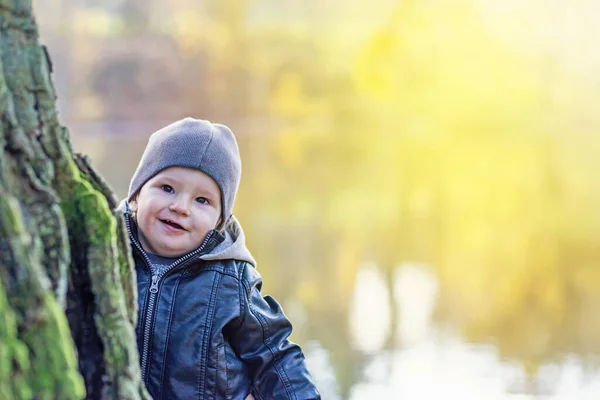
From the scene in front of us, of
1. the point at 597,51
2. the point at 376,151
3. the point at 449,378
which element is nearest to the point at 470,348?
the point at 449,378

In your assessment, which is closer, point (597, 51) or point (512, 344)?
point (512, 344)

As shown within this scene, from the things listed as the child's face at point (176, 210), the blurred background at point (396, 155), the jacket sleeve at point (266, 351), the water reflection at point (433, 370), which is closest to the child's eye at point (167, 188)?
the child's face at point (176, 210)

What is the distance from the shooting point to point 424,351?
4344 millimetres

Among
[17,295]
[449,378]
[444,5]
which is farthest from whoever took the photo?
[444,5]

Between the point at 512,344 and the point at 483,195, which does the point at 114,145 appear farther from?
the point at 512,344

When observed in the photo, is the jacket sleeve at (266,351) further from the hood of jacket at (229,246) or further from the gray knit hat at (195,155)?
the gray knit hat at (195,155)

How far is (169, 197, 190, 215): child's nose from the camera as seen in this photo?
1.68 metres

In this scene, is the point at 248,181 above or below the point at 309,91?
below

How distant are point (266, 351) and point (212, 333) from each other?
0.12 metres

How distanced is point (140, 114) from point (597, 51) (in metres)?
12.4

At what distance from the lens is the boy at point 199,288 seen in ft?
5.26

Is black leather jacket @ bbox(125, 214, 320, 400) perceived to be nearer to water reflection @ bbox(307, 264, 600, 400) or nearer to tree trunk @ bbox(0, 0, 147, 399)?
tree trunk @ bbox(0, 0, 147, 399)

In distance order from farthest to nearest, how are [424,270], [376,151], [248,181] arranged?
[376,151]
[248,181]
[424,270]

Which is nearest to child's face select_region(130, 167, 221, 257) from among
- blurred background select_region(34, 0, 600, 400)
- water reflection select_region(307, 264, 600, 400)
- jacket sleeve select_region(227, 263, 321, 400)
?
jacket sleeve select_region(227, 263, 321, 400)
